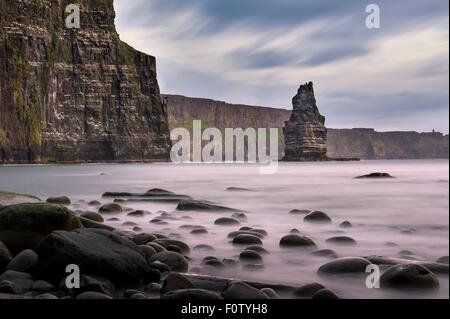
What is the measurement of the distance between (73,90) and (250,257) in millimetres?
141275

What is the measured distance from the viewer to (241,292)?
5.73 metres

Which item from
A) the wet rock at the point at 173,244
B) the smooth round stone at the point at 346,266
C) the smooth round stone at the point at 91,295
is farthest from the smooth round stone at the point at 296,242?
the smooth round stone at the point at 91,295

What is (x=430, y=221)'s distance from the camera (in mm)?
13672

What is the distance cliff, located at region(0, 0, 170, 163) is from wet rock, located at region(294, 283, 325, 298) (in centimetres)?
11570

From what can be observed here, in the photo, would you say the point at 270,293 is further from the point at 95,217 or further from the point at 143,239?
the point at 95,217

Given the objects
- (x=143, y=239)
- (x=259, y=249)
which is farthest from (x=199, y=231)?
(x=259, y=249)

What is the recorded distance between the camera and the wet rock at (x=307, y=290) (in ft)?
20.3

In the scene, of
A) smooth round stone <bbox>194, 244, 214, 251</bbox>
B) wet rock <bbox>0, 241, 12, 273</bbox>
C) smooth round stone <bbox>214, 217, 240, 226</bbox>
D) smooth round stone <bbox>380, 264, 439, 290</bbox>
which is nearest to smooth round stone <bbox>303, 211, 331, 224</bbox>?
smooth round stone <bbox>214, 217, 240, 226</bbox>

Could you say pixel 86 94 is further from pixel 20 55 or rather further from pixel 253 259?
pixel 253 259

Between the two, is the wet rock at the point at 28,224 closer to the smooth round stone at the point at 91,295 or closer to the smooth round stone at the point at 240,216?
the smooth round stone at the point at 91,295

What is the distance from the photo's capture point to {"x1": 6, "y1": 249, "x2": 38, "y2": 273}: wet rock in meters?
6.82

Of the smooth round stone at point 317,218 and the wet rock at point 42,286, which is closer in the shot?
the wet rock at point 42,286

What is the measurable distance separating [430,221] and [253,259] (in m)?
7.54

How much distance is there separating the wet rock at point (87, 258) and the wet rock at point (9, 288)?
701 millimetres
